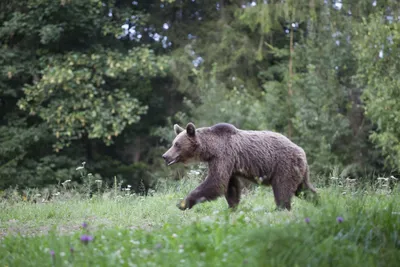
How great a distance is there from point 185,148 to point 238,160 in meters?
0.79

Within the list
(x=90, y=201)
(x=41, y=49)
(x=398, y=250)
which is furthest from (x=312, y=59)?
(x=398, y=250)

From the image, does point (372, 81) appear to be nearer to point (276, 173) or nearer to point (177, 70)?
point (177, 70)

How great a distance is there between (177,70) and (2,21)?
19.9 feet

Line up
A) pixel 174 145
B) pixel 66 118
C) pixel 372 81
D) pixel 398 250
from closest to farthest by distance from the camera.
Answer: pixel 398 250
pixel 174 145
pixel 372 81
pixel 66 118

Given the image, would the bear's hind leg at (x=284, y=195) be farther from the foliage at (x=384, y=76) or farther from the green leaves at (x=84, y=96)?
the green leaves at (x=84, y=96)

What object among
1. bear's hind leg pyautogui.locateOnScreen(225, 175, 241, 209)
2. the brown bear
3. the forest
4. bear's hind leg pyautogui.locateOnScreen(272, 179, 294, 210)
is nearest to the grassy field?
bear's hind leg pyautogui.locateOnScreen(272, 179, 294, 210)

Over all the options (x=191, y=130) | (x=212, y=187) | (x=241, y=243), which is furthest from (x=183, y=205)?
(x=241, y=243)

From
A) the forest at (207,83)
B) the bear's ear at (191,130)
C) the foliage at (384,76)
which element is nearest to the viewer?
the bear's ear at (191,130)

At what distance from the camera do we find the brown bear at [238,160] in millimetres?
8359

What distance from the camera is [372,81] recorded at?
668 inches

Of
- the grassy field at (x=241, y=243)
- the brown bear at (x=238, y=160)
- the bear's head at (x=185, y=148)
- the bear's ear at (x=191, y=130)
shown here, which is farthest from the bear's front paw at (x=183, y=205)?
the grassy field at (x=241, y=243)

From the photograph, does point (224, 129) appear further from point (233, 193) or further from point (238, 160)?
point (233, 193)

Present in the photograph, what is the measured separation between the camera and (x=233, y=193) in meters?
8.95

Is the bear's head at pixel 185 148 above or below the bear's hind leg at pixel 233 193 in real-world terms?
above
